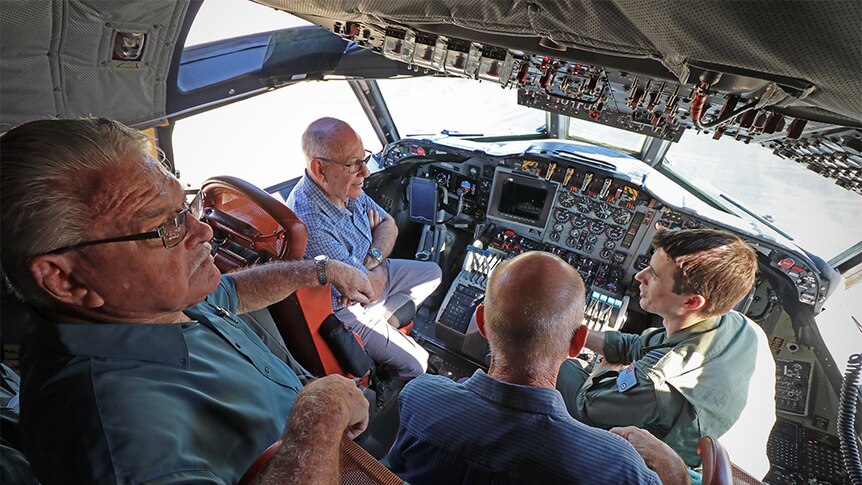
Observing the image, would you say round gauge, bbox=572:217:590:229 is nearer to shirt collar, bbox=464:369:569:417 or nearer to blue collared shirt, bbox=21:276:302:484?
shirt collar, bbox=464:369:569:417

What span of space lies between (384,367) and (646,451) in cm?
185

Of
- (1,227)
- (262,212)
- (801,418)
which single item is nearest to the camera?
(1,227)

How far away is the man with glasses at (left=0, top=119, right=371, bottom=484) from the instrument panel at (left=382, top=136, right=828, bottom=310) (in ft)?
9.54

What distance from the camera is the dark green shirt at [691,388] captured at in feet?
5.94

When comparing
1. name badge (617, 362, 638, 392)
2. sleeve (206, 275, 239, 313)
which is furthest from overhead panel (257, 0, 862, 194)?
sleeve (206, 275, 239, 313)

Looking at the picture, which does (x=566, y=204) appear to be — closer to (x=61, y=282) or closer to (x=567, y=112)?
(x=567, y=112)

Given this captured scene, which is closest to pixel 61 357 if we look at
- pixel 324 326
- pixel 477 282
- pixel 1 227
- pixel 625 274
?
pixel 1 227

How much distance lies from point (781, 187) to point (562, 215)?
11.0ft

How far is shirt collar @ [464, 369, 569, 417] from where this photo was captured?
1158mm

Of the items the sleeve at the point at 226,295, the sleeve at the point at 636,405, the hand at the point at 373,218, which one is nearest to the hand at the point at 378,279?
the hand at the point at 373,218

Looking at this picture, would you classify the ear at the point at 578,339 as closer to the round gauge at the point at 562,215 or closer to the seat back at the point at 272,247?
the seat back at the point at 272,247

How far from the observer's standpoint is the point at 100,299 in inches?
→ 42.6

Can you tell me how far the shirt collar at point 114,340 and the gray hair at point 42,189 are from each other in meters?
0.09

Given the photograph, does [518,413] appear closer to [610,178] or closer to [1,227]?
[1,227]
